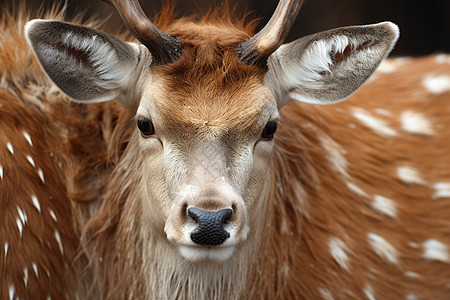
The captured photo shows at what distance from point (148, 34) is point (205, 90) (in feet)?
1.13

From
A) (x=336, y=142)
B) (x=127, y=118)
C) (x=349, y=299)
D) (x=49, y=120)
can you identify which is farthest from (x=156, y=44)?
(x=349, y=299)

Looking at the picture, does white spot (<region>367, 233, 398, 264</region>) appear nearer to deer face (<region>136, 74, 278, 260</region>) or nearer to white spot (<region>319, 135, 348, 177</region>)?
white spot (<region>319, 135, 348, 177</region>)

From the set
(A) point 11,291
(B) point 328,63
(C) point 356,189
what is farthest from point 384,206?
(A) point 11,291

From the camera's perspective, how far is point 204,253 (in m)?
2.60

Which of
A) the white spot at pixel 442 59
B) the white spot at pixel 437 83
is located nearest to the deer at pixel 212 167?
the white spot at pixel 437 83

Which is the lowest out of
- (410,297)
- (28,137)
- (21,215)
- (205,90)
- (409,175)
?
(410,297)

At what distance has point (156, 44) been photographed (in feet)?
9.27

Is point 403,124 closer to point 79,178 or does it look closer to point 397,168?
point 397,168

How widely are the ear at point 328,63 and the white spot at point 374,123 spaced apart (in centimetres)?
83

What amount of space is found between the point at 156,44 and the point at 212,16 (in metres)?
0.65

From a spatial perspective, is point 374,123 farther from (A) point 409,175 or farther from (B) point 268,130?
(B) point 268,130

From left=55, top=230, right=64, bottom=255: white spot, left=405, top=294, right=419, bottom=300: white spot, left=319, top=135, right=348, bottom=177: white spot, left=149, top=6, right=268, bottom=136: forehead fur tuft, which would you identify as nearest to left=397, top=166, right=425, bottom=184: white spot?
left=319, top=135, right=348, bottom=177: white spot

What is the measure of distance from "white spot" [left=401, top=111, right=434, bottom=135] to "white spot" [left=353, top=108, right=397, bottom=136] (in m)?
0.12

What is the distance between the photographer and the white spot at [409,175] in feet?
12.3
